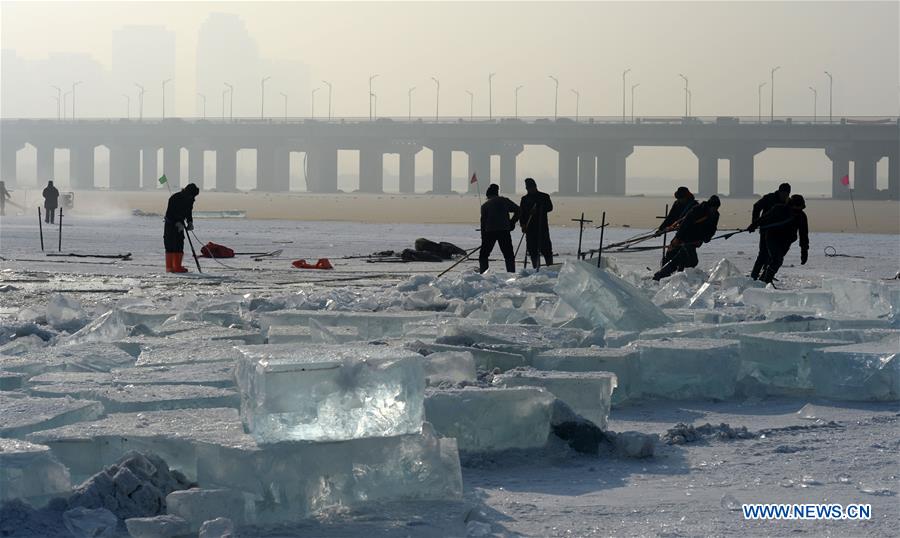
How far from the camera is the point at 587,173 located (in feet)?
405

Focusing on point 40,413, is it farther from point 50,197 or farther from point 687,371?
point 50,197

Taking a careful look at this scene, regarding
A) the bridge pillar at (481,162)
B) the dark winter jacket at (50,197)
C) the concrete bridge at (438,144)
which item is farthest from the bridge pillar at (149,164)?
the dark winter jacket at (50,197)

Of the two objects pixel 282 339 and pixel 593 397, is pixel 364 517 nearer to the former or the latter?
pixel 593 397

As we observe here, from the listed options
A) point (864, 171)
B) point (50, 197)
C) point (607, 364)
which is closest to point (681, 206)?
point (607, 364)

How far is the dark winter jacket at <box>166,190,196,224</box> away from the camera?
18.1 meters

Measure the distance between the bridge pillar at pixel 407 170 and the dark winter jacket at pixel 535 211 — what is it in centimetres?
11483

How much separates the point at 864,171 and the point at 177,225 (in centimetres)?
10151

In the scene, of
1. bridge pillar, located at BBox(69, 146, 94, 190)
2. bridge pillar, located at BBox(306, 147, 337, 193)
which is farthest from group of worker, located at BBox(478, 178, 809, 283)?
bridge pillar, located at BBox(69, 146, 94, 190)

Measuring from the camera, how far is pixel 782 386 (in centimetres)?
832

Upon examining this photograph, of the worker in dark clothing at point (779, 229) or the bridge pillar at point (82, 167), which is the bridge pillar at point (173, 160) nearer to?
the bridge pillar at point (82, 167)

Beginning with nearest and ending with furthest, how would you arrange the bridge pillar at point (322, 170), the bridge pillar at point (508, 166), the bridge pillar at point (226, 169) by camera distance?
the bridge pillar at point (508, 166) → the bridge pillar at point (322, 170) → the bridge pillar at point (226, 169)

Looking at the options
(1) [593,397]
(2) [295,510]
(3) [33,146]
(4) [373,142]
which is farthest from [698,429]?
(3) [33,146]

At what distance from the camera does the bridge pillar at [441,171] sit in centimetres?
12781

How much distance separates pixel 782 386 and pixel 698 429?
183cm
